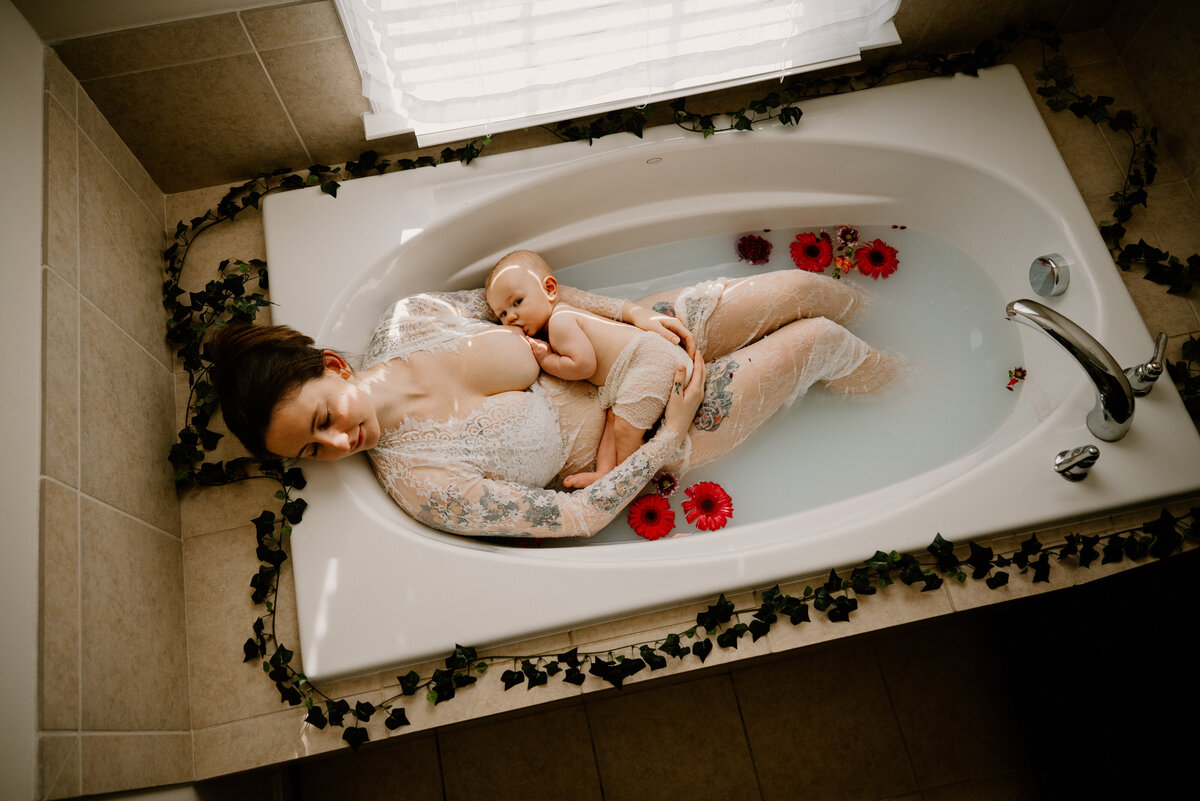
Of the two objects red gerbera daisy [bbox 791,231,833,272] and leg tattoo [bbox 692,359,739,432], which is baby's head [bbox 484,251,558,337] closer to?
leg tattoo [bbox 692,359,739,432]

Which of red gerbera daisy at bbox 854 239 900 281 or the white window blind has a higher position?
the white window blind

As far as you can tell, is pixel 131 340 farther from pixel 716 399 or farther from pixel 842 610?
pixel 842 610

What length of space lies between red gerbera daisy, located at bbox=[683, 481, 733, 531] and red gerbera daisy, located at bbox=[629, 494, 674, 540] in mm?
54

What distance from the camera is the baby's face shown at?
4.96ft

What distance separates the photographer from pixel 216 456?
1431 mm

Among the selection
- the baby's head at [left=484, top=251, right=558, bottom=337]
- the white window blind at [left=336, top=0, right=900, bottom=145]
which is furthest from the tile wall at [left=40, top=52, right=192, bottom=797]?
the baby's head at [left=484, top=251, right=558, bottom=337]

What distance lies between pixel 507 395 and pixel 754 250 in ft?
2.63

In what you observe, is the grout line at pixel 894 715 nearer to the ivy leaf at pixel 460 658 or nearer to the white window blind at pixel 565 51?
the ivy leaf at pixel 460 658

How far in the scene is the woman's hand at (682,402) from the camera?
1480 millimetres

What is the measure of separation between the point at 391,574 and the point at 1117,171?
1.83 metres

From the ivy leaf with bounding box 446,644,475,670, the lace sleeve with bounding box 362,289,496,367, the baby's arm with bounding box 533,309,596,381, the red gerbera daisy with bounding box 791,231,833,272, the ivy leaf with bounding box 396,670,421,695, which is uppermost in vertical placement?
the red gerbera daisy with bounding box 791,231,833,272

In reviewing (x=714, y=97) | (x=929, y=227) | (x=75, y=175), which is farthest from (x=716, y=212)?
(x=75, y=175)

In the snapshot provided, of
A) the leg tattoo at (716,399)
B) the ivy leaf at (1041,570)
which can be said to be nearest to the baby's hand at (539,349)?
the leg tattoo at (716,399)

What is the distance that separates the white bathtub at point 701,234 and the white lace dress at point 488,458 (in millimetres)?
62
